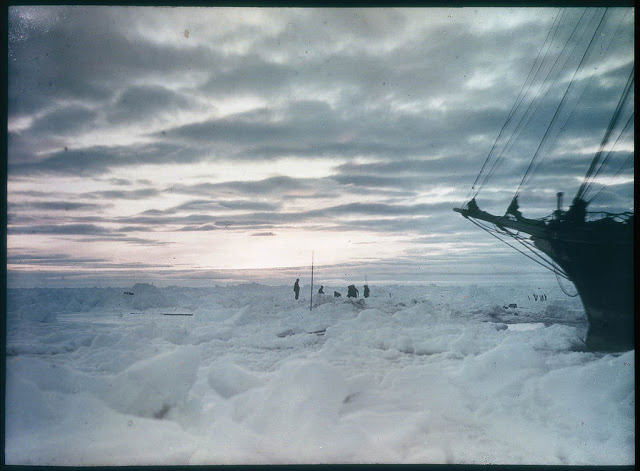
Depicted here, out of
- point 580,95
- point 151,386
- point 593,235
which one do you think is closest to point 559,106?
point 580,95

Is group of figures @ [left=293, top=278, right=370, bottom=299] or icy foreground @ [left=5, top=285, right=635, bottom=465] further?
group of figures @ [left=293, top=278, right=370, bottom=299]

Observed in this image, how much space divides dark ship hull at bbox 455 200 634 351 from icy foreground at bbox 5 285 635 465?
0.12 meters

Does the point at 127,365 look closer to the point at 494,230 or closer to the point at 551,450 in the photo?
the point at 494,230

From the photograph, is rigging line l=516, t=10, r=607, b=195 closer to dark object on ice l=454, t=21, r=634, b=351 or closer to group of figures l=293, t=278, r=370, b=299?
dark object on ice l=454, t=21, r=634, b=351

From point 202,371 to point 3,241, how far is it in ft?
5.14

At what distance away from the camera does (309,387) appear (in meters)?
A: 2.14

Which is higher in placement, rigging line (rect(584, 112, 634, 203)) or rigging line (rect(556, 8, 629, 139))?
rigging line (rect(556, 8, 629, 139))

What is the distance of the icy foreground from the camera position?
6.83 ft

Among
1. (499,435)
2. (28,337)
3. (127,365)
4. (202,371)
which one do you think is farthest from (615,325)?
(28,337)

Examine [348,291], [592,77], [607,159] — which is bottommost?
[348,291]

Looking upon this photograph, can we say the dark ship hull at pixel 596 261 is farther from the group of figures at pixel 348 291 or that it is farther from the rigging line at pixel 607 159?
the group of figures at pixel 348 291

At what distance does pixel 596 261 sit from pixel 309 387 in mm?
2297

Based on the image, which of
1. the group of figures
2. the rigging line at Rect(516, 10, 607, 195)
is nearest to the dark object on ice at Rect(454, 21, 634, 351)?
the rigging line at Rect(516, 10, 607, 195)

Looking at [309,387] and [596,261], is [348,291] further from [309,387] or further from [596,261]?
[596,261]
